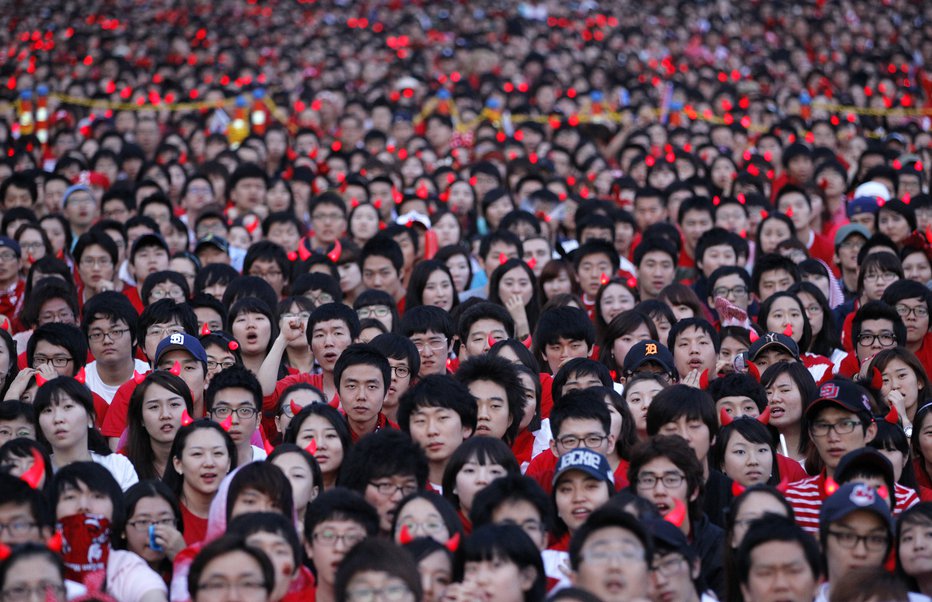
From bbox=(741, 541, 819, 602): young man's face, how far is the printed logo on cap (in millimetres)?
421

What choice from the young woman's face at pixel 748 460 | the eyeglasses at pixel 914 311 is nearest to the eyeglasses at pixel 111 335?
the young woman's face at pixel 748 460

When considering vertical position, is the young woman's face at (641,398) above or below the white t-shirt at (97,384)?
below

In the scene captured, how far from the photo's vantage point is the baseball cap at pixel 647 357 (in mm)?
7340

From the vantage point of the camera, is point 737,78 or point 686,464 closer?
point 686,464

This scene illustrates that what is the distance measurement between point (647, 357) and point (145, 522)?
2.88 metres

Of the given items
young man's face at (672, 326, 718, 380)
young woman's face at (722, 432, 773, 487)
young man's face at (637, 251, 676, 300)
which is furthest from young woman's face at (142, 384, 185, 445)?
young man's face at (637, 251, 676, 300)

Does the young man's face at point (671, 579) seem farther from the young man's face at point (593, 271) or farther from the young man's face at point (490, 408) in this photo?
the young man's face at point (593, 271)

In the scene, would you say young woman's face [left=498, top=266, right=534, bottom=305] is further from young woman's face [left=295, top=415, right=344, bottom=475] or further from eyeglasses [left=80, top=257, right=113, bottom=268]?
young woman's face [left=295, top=415, right=344, bottom=475]

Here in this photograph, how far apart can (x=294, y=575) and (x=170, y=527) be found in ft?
2.50

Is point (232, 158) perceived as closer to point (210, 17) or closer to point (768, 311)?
point (768, 311)

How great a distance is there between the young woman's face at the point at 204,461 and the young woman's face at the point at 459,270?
12.8ft

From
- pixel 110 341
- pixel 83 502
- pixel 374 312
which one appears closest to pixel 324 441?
pixel 83 502

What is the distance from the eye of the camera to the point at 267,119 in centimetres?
1652

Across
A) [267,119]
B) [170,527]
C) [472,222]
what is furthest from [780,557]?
[267,119]
